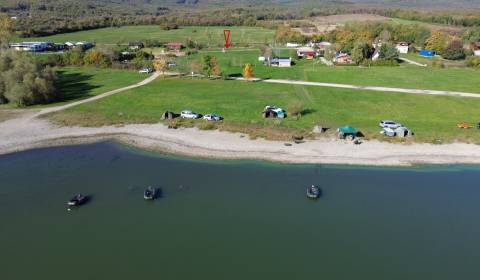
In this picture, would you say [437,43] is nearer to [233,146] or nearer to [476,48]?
[476,48]

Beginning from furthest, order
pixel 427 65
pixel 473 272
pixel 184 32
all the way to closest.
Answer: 1. pixel 184 32
2. pixel 427 65
3. pixel 473 272

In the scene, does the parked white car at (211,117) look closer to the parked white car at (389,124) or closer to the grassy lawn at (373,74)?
the parked white car at (389,124)

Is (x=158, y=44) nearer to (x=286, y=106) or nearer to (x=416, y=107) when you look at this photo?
(x=286, y=106)

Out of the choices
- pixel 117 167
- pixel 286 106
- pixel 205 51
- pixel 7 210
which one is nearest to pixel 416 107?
pixel 286 106

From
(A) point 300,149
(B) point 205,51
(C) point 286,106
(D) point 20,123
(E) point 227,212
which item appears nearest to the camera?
(E) point 227,212

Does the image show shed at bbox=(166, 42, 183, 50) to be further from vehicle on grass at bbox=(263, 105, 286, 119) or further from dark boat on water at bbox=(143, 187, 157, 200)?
dark boat on water at bbox=(143, 187, 157, 200)

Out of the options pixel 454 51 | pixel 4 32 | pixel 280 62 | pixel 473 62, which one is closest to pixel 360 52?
pixel 280 62
